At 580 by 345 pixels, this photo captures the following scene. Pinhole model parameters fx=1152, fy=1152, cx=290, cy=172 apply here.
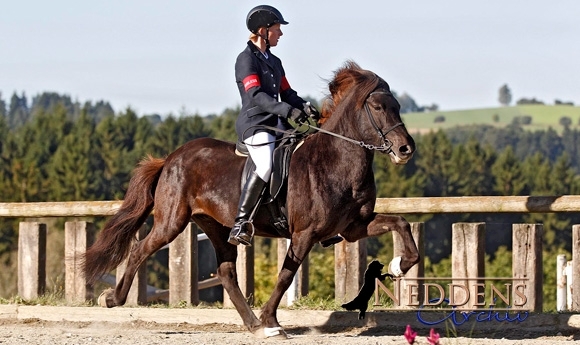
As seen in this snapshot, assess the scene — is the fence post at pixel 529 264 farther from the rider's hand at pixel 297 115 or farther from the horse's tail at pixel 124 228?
the horse's tail at pixel 124 228

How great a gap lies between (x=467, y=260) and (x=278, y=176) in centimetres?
223

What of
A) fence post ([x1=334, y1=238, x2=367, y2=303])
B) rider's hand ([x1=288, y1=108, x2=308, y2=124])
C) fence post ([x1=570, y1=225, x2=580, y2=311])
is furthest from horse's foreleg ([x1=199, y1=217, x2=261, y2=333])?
fence post ([x1=570, y1=225, x2=580, y2=311])

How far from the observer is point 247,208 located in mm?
9430

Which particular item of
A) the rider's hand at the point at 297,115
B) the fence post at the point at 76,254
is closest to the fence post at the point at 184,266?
the fence post at the point at 76,254

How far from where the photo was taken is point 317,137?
9.57 meters

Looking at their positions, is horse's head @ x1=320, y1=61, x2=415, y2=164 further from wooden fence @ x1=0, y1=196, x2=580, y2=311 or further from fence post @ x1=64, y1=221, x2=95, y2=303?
fence post @ x1=64, y1=221, x2=95, y2=303

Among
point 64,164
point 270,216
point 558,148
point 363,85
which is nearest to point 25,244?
point 270,216

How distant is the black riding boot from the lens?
30.7 ft

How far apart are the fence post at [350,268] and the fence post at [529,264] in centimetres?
145

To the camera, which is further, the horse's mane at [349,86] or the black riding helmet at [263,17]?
the black riding helmet at [263,17]

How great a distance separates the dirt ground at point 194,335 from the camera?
882 centimetres

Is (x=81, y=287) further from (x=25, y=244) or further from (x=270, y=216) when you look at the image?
(x=270, y=216)

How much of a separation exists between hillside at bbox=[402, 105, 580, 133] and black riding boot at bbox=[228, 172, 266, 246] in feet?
535

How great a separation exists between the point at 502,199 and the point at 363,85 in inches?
73.7
